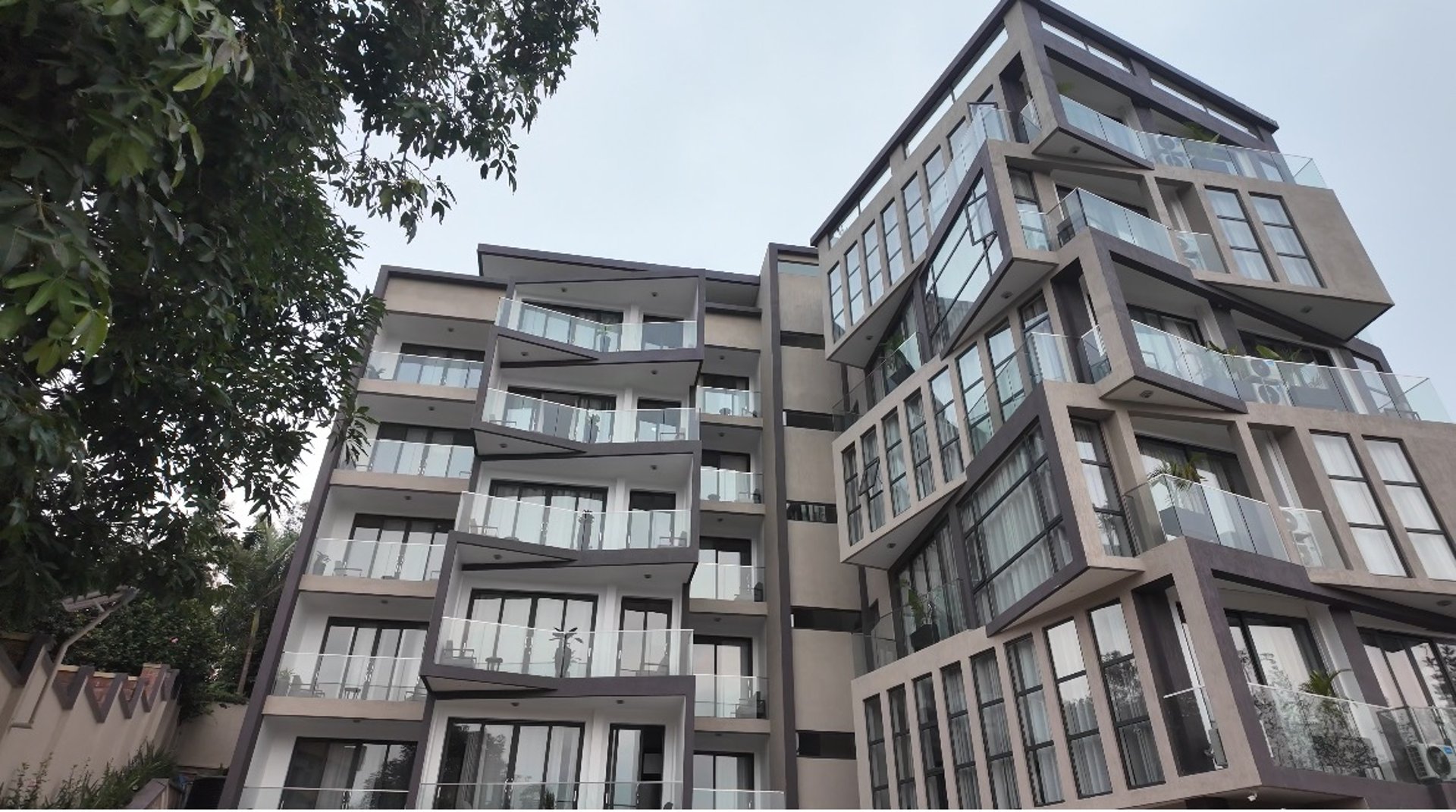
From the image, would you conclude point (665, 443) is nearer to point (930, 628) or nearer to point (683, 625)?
point (683, 625)

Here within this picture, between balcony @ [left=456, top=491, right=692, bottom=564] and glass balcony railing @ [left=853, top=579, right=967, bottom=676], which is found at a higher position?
balcony @ [left=456, top=491, right=692, bottom=564]

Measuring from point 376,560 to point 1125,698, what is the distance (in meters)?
16.5

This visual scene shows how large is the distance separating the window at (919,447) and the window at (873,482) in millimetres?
1209

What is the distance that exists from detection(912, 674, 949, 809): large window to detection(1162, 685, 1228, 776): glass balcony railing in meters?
5.17

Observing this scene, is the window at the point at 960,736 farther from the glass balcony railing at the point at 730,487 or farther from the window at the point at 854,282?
the window at the point at 854,282

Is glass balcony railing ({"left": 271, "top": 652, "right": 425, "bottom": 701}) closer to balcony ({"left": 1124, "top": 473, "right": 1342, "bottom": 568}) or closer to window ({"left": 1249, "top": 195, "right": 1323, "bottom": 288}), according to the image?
balcony ({"left": 1124, "top": 473, "right": 1342, "bottom": 568})

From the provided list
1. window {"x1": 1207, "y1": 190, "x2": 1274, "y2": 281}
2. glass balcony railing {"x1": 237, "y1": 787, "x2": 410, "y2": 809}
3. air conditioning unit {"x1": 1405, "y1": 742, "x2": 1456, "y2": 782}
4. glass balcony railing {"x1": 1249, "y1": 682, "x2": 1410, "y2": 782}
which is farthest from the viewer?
glass balcony railing {"x1": 237, "y1": 787, "x2": 410, "y2": 809}

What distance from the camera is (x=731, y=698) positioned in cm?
1997

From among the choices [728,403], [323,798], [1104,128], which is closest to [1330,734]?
[1104,128]

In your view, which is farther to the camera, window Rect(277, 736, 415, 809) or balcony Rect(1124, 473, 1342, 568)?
window Rect(277, 736, 415, 809)

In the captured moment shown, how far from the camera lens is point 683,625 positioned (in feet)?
65.1

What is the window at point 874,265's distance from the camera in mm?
21625

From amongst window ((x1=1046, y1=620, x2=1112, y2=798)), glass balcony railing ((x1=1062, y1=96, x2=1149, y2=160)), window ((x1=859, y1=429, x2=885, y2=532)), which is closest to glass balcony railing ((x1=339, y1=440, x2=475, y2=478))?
window ((x1=859, y1=429, x2=885, y2=532))

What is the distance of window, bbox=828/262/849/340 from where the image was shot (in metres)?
23.2
